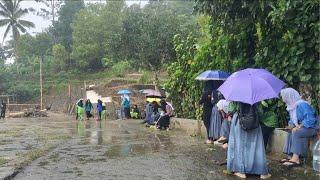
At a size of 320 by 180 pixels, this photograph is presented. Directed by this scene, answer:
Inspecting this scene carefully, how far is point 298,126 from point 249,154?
46.9 inches

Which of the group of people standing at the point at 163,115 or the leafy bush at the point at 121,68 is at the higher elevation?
the leafy bush at the point at 121,68

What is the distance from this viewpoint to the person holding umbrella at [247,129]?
7.12 metres

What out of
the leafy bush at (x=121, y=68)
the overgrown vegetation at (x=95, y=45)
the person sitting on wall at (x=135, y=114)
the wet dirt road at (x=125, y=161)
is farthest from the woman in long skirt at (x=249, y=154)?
the leafy bush at (x=121, y=68)

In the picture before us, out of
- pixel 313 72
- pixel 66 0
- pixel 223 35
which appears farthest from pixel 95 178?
pixel 66 0

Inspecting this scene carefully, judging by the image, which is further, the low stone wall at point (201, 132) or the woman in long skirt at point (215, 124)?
the woman in long skirt at point (215, 124)

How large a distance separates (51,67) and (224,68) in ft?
159

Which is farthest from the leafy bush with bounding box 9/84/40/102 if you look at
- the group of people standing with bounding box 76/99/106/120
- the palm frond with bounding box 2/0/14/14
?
the group of people standing with bounding box 76/99/106/120

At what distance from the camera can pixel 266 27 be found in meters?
10.2

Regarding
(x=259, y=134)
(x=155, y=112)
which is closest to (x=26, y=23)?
(x=155, y=112)

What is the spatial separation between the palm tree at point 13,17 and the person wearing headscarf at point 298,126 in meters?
59.0

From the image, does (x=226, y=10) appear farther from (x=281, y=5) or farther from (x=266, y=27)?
(x=281, y=5)

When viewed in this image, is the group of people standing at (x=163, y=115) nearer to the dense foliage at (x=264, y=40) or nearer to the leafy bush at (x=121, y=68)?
the dense foliage at (x=264, y=40)

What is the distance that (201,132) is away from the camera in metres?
13.6

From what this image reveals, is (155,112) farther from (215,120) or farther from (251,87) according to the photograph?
(251,87)
